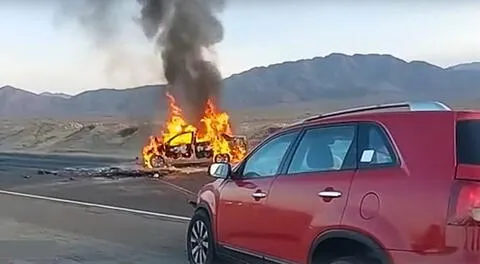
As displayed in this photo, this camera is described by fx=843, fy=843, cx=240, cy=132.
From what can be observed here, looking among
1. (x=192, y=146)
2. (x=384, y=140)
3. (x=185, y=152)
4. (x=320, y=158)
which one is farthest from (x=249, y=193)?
(x=192, y=146)

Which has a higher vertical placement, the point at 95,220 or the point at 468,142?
the point at 468,142

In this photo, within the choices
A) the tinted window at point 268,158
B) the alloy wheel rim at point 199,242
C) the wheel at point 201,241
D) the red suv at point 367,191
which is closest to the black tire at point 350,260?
the red suv at point 367,191

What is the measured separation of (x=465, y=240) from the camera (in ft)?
17.0

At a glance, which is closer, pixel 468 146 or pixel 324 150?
pixel 468 146

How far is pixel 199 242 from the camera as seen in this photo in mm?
8508

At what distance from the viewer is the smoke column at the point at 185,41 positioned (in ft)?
133

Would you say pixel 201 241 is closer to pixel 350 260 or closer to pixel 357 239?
pixel 350 260

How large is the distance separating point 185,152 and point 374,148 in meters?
25.4

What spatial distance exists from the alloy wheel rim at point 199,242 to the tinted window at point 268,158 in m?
1.05

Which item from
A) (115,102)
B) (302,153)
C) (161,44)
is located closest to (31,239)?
(302,153)

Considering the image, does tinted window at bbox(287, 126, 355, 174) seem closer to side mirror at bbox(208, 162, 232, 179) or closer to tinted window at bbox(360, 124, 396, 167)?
tinted window at bbox(360, 124, 396, 167)

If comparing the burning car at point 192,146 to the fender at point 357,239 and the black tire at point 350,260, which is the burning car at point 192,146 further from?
the black tire at point 350,260

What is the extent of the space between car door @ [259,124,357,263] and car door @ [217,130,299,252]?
16cm

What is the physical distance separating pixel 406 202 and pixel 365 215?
0.35 m
